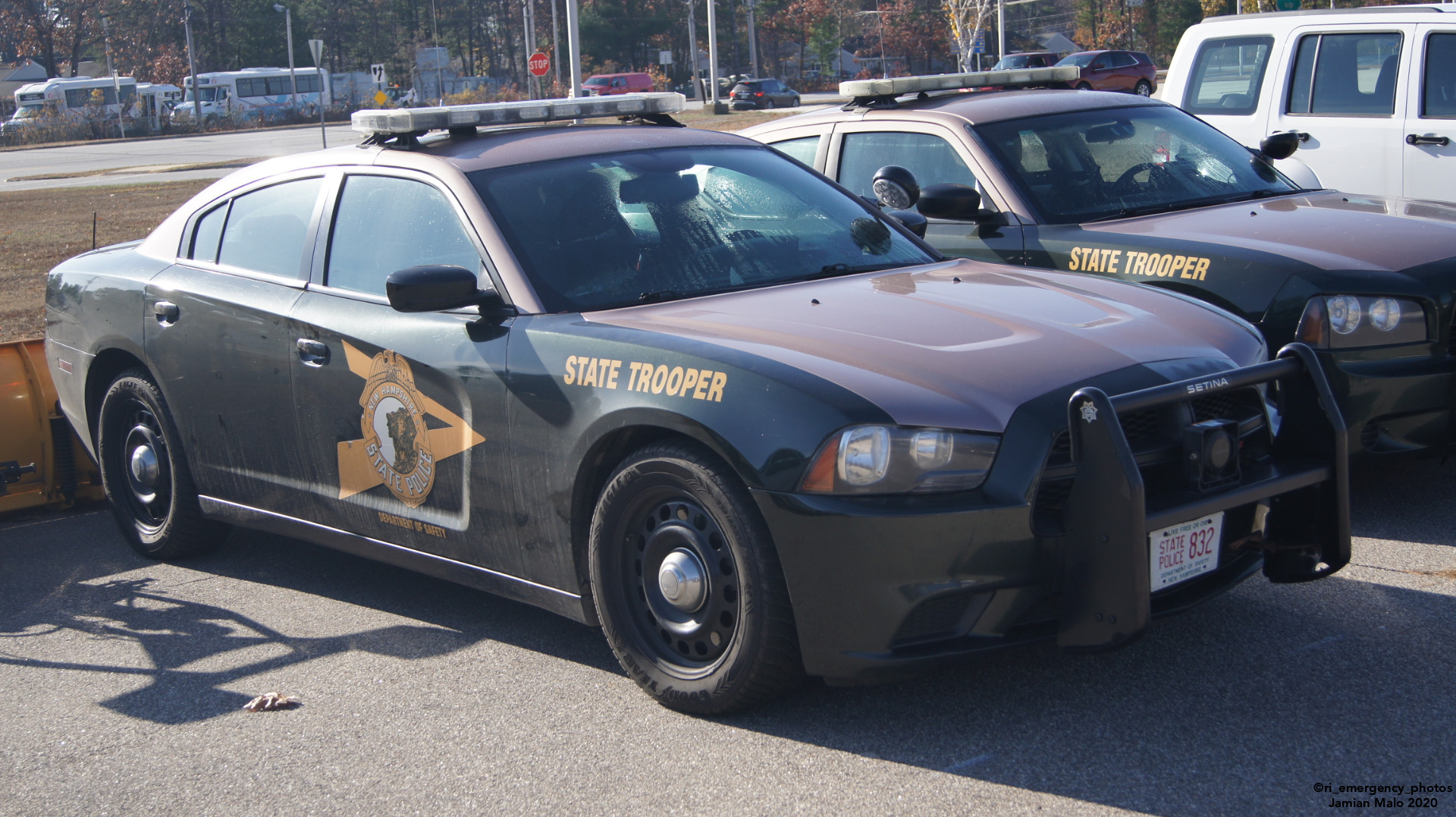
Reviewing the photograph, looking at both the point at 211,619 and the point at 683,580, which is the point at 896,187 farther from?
the point at 211,619

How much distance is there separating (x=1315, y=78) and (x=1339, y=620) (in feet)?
16.7

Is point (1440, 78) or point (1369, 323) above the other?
point (1440, 78)

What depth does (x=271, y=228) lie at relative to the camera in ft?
16.3

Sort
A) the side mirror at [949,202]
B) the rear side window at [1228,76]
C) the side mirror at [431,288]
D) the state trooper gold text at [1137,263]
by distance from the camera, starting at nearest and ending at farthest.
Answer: the side mirror at [431,288] < the state trooper gold text at [1137,263] < the side mirror at [949,202] < the rear side window at [1228,76]

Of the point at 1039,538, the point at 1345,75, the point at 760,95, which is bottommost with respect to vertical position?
the point at 1039,538

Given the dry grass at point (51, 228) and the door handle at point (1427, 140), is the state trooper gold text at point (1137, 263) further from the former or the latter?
the dry grass at point (51, 228)

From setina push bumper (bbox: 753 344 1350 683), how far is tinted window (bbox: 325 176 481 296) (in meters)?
1.56

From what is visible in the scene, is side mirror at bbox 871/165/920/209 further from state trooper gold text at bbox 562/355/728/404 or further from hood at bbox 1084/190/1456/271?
state trooper gold text at bbox 562/355/728/404

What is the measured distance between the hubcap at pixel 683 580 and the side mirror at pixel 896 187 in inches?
111

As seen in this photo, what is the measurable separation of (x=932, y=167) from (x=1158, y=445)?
314 centimetres

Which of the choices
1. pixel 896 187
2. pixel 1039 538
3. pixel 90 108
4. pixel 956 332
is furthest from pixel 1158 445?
pixel 90 108

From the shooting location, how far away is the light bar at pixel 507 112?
4.62 metres

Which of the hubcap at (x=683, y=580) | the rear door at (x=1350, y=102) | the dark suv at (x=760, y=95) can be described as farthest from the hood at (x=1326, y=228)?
the dark suv at (x=760, y=95)

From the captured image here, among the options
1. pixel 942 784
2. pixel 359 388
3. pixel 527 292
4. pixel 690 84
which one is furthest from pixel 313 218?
pixel 690 84
